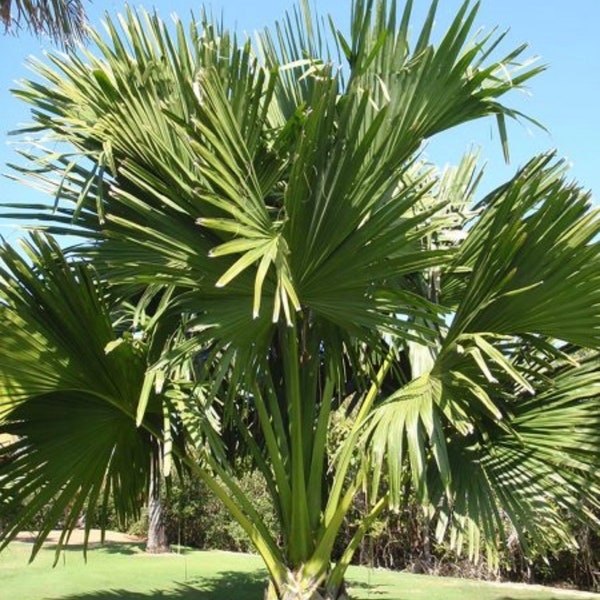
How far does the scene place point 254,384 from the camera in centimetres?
477

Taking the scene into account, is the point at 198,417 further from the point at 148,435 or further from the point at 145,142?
the point at 145,142

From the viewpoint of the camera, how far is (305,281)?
416 centimetres

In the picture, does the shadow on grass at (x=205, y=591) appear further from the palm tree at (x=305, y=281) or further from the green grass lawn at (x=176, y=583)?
the palm tree at (x=305, y=281)

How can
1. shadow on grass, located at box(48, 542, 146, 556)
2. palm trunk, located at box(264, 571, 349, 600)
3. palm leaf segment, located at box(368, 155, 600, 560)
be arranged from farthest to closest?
shadow on grass, located at box(48, 542, 146, 556) → palm trunk, located at box(264, 571, 349, 600) → palm leaf segment, located at box(368, 155, 600, 560)

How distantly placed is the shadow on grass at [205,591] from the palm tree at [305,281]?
7.89 ft

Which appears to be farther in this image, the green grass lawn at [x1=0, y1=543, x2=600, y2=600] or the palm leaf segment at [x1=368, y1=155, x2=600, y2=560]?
the green grass lawn at [x1=0, y1=543, x2=600, y2=600]

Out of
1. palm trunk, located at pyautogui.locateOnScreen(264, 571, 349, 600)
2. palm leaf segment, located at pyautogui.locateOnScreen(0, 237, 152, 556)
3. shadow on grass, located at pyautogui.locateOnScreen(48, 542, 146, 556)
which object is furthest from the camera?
shadow on grass, located at pyautogui.locateOnScreen(48, 542, 146, 556)

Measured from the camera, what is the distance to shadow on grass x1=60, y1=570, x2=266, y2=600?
6.95m

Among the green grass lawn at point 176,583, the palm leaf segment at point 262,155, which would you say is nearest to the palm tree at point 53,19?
the palm leaf segment at point 262,155

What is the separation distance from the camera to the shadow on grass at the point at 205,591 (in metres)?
6.95

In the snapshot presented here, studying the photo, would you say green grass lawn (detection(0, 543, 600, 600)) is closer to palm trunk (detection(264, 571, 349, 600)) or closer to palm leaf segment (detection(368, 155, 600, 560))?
palm trunk (detection(264, 571, 349, 600))

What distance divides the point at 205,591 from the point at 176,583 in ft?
2.28

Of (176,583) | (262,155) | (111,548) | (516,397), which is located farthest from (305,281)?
(111,548)

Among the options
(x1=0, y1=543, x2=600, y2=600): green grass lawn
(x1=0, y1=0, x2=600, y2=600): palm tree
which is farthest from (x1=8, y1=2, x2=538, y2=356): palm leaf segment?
(x1=0, y1=543, x2=600, y2=600): green grass lawn
